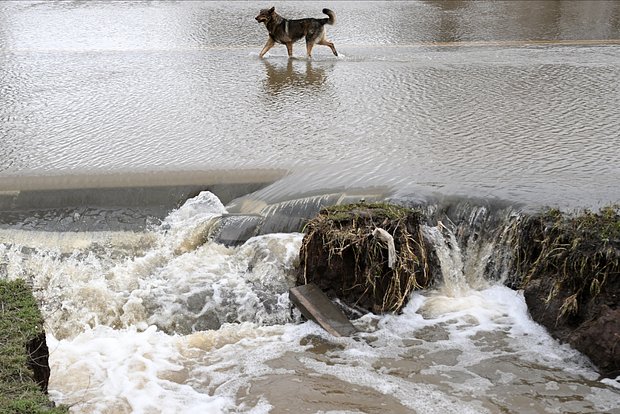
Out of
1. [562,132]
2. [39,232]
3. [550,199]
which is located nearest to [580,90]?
[562,132]

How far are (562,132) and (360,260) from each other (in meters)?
3.70

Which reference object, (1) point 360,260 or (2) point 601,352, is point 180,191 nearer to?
(1) point 360,260

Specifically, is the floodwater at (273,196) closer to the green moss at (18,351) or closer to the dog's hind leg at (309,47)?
the dog's hind leg at (309,47)

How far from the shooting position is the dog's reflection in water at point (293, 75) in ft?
38.4

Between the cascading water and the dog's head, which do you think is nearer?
the cascading water

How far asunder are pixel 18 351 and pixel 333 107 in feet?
20.8

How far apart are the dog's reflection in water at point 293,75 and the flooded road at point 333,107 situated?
33mm

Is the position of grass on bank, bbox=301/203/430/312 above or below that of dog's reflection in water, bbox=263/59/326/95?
below

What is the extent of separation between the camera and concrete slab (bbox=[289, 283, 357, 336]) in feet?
20.8

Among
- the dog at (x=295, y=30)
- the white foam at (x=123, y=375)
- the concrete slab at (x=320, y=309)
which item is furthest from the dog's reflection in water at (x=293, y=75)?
the white foam at (x=123, y=375)

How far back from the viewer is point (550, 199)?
7.12 metres

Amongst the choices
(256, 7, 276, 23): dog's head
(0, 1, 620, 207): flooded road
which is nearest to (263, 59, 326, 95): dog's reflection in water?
(0, 1, 620, 207): flooded road

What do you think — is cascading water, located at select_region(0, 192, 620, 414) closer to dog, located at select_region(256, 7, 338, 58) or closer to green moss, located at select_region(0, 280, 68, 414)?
green moss, located at select_region(0, 280, 68, 414)

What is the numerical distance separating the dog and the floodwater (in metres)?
0.34
